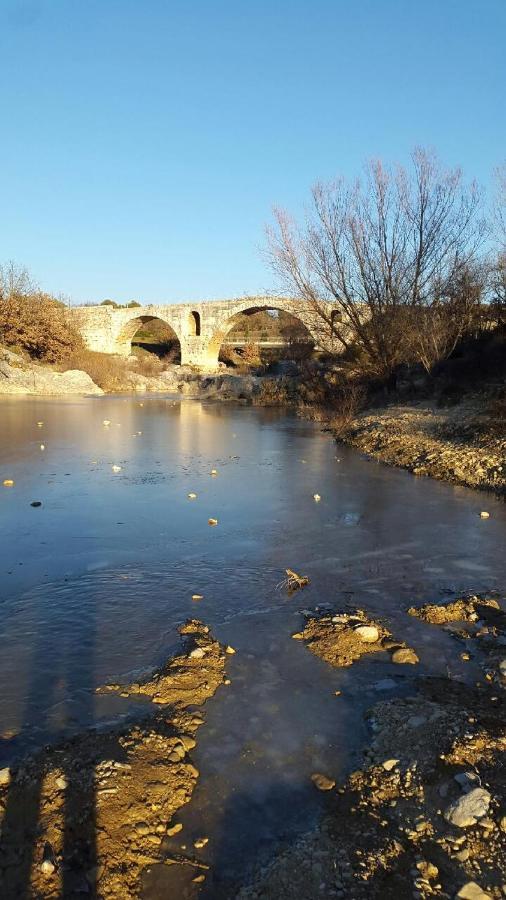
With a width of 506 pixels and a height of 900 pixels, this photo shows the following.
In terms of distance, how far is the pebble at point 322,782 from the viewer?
9.52 feet

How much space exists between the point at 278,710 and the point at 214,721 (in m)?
0.43

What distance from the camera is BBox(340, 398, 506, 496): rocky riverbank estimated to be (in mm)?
11586

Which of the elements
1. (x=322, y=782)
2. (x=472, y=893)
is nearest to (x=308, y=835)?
(x=322, y=782)

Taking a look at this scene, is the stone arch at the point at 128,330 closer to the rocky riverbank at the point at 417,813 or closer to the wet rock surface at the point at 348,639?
the wet rock surface at the point at 348,639

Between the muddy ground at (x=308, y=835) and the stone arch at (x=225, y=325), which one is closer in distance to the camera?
the muddy ground at (x=308, y=835)

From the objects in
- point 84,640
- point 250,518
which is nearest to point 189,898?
point 84,640

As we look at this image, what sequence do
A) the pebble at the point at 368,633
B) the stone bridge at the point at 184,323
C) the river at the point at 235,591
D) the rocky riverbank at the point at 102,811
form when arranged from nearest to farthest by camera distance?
the rocky riverbank at the point at 102,811 < the river at the point at 235,591 < the pebble at the point at 368,633 < the stone bridge at the point at 184,323

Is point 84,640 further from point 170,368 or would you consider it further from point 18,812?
point 170,368

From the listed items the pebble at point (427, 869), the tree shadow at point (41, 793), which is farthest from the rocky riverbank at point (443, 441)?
the pebble at point (427, 869)

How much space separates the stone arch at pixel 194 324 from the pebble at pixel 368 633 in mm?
61377

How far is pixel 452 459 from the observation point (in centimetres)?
1243

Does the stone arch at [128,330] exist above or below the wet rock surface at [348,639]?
above

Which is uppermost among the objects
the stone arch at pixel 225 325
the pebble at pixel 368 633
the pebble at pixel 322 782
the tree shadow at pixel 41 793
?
the stone arch at pixel 225 325

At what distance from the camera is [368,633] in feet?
14.9
